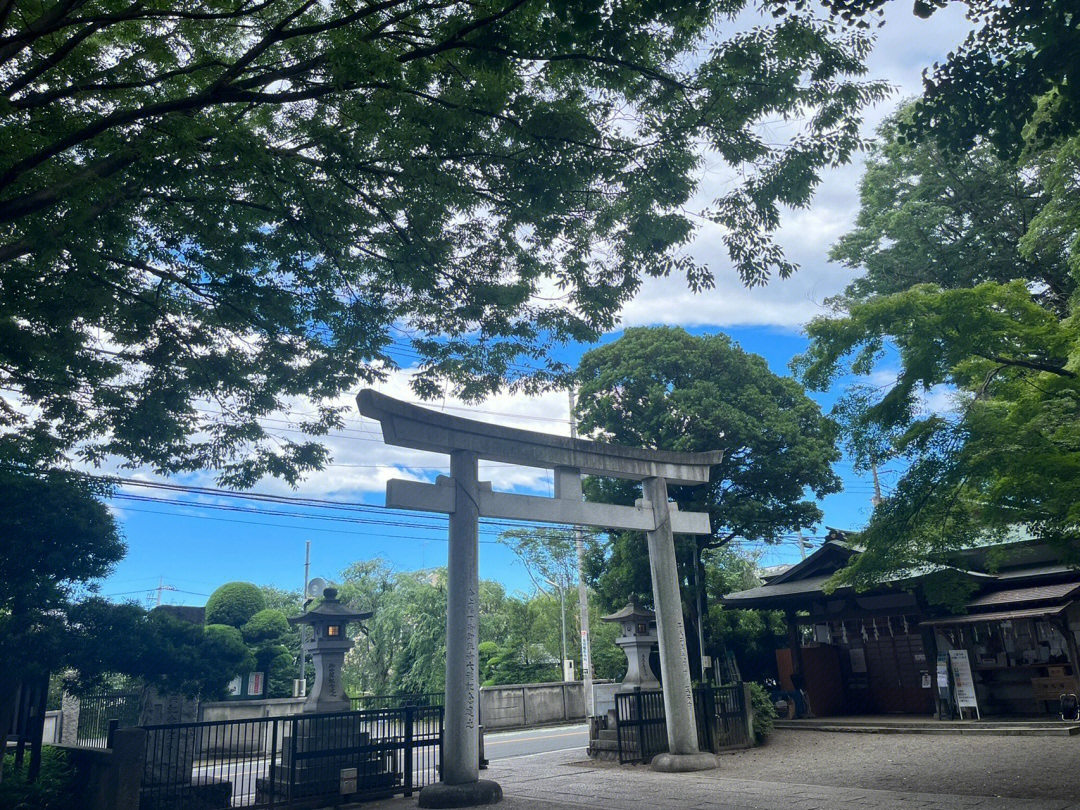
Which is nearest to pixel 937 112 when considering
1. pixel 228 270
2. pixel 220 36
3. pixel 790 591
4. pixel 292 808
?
pixel 220 36

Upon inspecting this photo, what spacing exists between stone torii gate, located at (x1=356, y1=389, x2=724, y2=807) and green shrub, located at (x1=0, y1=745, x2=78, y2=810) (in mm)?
5032

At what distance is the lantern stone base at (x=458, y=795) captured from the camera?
977 cm

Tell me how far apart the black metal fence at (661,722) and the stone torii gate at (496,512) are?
121 centimetres

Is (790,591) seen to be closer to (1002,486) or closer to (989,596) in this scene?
(989,596)

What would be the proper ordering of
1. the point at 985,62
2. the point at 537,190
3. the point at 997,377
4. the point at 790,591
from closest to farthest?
1. the point at 985,62
2. the point at 537,190
3. the point at 997,377
4. the point at 790,591

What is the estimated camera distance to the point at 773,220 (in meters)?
8.58

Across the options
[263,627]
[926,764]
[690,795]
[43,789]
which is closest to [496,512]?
[690,795]

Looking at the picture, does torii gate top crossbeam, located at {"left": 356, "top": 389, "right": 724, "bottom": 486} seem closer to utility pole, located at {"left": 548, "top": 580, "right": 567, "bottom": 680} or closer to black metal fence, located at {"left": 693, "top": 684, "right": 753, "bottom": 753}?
black metal fence, located at {"left": 693, "top": 684, "right": 753, "bottom": 753}

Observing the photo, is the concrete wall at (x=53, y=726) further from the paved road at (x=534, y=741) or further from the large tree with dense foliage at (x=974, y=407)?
the large tree with dense foliage at (x=974, y=407)

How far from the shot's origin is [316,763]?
1070cm

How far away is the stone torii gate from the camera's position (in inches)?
400

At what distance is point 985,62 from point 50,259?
348 inches

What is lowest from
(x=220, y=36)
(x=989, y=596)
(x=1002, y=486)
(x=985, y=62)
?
(x=989, y=596)

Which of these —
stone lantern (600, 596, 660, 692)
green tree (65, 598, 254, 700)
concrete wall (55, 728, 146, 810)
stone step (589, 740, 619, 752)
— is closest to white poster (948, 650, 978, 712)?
stone lantern (600, 596, 660, 692)
